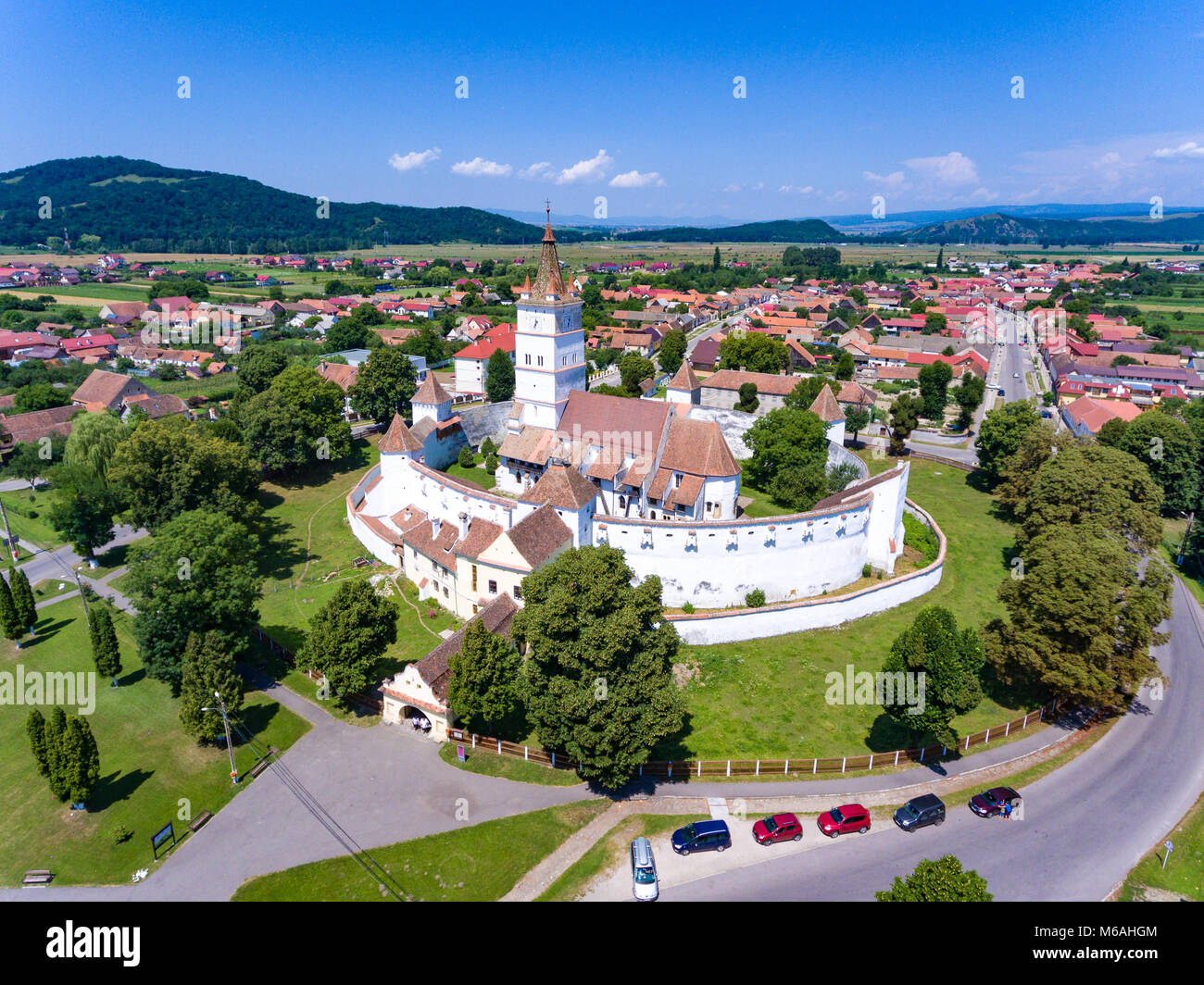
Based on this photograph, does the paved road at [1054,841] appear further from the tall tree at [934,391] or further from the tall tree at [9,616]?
the tall tree at [934,391]

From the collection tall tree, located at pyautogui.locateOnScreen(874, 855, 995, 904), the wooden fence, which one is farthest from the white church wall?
tall tree, located at pyautogui.locateOnScreen(874, 855, 995, 904)

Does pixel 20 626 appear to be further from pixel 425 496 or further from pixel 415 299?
pixel 415 299

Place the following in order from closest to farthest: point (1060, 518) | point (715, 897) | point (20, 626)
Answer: point (715, 897) < point (20, 626) < point (1060, 518)

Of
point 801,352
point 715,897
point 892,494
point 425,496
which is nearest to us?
point 715,897

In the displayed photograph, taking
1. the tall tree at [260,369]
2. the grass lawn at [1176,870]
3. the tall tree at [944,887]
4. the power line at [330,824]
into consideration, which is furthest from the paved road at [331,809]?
the tall tree at [260,369]

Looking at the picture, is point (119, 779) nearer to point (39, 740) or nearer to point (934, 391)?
point (39, 740)

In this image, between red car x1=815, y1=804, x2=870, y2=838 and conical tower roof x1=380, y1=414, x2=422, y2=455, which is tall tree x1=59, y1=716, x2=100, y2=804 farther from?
red car x1=815, y1=804, x2=870, y2=838

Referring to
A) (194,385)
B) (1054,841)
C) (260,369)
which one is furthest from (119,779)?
(194,385)

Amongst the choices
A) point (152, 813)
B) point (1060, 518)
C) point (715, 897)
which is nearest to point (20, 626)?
point (152, 813)
